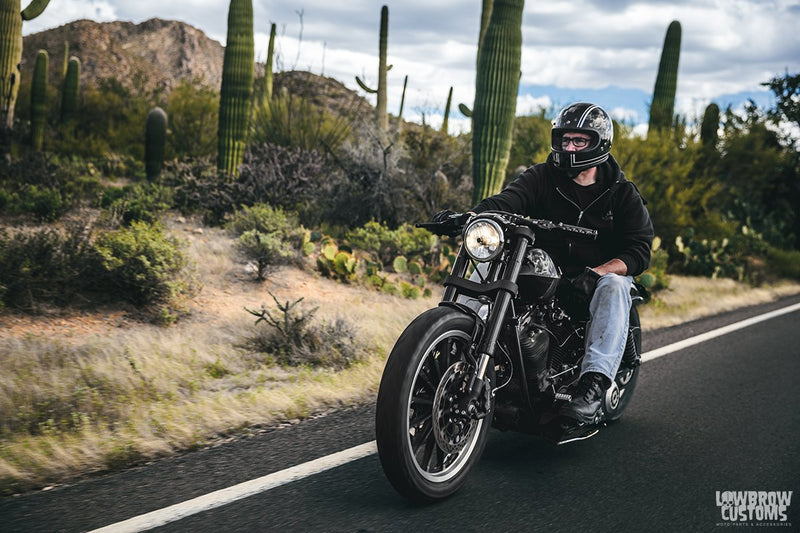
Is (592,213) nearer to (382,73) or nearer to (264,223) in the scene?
(264,223)

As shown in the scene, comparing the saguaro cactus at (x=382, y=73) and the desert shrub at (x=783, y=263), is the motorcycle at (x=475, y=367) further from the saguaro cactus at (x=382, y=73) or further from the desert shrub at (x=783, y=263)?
the saguaro cactus at (x=382, y=73)

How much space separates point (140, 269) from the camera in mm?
6539

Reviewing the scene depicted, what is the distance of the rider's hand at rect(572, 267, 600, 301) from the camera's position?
13.1 feet

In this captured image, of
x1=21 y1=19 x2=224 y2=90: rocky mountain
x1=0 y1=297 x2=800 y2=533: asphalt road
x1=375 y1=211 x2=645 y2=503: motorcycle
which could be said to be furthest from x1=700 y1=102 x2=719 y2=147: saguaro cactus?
x1=21 y1=19 x2=224 y2=90: rocky mountain

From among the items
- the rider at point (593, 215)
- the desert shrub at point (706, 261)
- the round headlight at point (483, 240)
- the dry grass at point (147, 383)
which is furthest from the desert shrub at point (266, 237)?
the desert shrub at point (706, 261)

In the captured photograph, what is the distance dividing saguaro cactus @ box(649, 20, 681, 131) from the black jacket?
1455 cm

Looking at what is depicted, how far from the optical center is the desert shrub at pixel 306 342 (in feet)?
18.7

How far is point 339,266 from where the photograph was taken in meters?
8.61

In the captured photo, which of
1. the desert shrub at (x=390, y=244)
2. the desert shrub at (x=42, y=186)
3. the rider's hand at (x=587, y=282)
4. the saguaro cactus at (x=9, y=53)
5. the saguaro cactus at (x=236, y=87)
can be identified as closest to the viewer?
the rider's hand at (x=587, y=282)

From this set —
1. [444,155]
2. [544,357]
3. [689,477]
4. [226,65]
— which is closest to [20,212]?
[226,65]

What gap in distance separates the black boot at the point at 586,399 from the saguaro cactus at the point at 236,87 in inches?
390

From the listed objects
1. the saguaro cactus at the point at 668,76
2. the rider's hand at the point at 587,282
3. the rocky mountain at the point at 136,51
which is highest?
the rocky mountain at the point at 136,51

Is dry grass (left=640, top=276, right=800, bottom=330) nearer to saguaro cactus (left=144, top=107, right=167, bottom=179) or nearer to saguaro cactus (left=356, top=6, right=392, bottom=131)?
saguaro cactus (left=356, top=6, right=392, bottom=131)

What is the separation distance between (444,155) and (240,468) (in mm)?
10121
